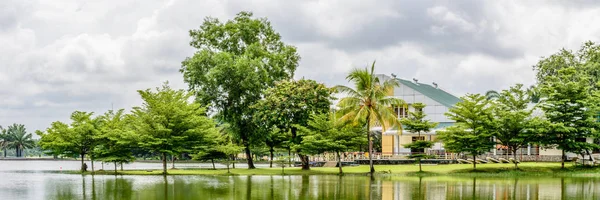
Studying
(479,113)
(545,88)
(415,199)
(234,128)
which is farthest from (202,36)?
(415,199)

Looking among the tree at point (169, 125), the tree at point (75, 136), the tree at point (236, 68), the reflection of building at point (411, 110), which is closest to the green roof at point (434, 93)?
the reflection of building at point (411, 110)

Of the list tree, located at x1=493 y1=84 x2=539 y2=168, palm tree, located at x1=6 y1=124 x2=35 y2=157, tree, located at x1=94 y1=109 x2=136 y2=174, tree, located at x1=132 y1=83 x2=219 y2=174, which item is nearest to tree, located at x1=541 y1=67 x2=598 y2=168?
tree, located at x1=493 y1=84 x2=539 y2=168

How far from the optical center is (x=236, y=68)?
176 feet

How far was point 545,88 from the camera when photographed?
4809 centimetres

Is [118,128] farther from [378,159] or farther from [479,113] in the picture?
[479,113]

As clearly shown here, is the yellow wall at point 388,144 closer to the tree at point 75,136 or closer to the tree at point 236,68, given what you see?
the tree at point 236,68

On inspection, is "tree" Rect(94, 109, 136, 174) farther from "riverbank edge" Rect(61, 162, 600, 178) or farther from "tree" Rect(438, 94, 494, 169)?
"tree" Rect(438, 94, 494, 169)

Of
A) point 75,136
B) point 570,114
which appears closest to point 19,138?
point 75,136

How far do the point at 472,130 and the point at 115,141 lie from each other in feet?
92.9

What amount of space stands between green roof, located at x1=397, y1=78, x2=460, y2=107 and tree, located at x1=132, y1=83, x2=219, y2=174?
79.8ft

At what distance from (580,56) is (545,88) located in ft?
78.5

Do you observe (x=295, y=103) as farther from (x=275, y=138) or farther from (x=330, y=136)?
(x=275, y=138)

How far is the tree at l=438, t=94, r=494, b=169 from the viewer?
48.1 m

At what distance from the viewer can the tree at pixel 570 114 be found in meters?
47.3
